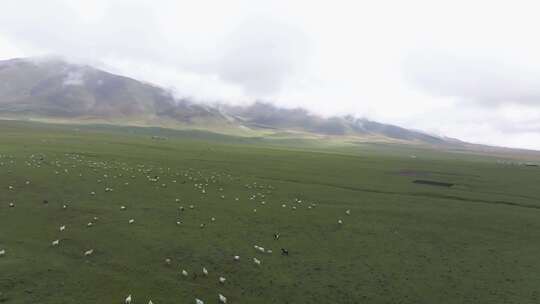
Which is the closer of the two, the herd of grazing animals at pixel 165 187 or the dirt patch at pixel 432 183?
the herd of grazing animals at pixel 165 187

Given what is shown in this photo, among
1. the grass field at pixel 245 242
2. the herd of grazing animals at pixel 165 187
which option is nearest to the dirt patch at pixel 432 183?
the grass field at pixel 245 242

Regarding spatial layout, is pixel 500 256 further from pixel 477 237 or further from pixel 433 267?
pixel 433 267

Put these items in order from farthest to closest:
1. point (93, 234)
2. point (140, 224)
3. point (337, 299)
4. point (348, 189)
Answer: point (348, 189) < point (140, 224) < point (93, 234) < point (337, 299)

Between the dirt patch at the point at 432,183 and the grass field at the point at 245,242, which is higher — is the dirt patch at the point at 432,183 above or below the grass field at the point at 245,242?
above

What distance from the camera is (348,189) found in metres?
57.6

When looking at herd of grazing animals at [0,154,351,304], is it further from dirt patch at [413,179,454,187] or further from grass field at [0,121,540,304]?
dirt patch at [413,179,454,187]

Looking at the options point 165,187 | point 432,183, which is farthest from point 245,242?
point 432,183

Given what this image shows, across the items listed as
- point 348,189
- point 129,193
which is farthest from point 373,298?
point 348,189

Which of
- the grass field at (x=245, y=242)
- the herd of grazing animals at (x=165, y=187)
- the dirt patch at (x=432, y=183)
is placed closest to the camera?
the grass field at (x=245, y=242)

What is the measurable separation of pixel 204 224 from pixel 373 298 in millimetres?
15617

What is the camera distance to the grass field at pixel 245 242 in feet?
69.4

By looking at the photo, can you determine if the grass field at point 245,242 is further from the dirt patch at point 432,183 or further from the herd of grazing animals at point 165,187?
the dirt patch at point 432,183

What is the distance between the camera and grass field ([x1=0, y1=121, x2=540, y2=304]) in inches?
832

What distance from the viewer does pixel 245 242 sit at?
1135 inches
